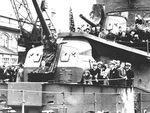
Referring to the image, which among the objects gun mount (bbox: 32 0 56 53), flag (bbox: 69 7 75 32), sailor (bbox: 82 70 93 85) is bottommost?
sailor (bbox: 82 70 93 85)

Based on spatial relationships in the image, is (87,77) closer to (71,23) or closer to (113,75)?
(113,75)

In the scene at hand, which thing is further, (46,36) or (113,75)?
(113,75)

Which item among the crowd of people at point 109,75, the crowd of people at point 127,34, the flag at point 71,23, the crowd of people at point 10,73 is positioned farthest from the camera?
the crowd of people at point 127,34

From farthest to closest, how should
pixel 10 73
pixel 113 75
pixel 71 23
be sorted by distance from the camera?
pixel 71 23, pixel 10 73, pixel 113 75

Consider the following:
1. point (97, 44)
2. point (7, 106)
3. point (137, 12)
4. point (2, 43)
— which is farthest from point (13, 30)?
point (7, 106)

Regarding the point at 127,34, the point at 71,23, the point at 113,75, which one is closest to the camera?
the point at 113,75

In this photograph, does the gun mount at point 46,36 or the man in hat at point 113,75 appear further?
the man in hat at point 113,75

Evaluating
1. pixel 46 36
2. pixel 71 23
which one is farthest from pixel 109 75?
pixel 71 23

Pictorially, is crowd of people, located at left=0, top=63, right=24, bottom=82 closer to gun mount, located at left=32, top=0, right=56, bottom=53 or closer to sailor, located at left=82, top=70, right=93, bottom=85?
gun mount, located at left=32, top=0, right=56, bottom=53

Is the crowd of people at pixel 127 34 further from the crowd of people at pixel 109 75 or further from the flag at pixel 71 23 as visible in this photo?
the crowd of people at pixel 109 75

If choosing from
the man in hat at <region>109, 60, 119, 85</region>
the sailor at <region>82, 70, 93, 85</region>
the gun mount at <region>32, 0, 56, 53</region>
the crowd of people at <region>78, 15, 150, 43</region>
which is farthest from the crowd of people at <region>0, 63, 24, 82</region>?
the crowd of people at <region>78, 15, 150, 43</region>

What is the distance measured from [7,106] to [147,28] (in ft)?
23.4

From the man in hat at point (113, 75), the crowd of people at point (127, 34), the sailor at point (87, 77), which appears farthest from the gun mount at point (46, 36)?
the crowd of people at point (127, 34)

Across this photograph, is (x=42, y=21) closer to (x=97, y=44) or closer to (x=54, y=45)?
(x=54, y=45)
